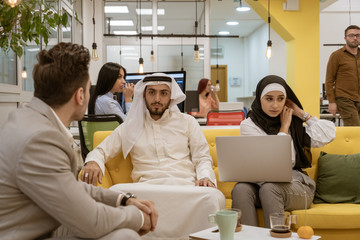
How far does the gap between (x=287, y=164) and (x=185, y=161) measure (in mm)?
730

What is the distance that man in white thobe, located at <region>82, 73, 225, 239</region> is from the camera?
2631 mm

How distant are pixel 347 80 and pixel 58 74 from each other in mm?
4371

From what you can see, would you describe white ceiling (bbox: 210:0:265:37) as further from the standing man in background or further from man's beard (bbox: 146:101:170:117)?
man's beard (bbox: 146:101:170:117)

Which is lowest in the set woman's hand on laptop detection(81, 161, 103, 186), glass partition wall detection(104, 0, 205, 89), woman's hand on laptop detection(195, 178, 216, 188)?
woman's hand on laptop detection(195, 178, 216, 188)

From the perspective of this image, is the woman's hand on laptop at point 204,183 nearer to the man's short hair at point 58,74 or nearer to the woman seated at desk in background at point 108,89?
the man's short hair at point 58,74

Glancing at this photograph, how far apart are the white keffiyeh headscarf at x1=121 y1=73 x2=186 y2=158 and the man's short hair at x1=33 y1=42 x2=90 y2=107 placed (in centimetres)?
149

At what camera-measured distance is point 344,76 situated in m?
5.16

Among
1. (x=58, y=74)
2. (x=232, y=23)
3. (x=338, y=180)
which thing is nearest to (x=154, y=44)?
(x=232, y=23)

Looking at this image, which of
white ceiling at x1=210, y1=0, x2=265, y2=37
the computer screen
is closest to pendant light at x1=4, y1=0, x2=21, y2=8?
the computer screen

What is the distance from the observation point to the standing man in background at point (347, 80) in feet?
16.7

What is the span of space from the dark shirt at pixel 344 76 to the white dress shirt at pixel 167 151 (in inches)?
108

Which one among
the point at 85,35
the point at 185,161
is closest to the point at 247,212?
the point at 185,161

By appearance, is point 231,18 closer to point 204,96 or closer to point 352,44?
point 204,96

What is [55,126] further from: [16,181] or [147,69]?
[147,69]
